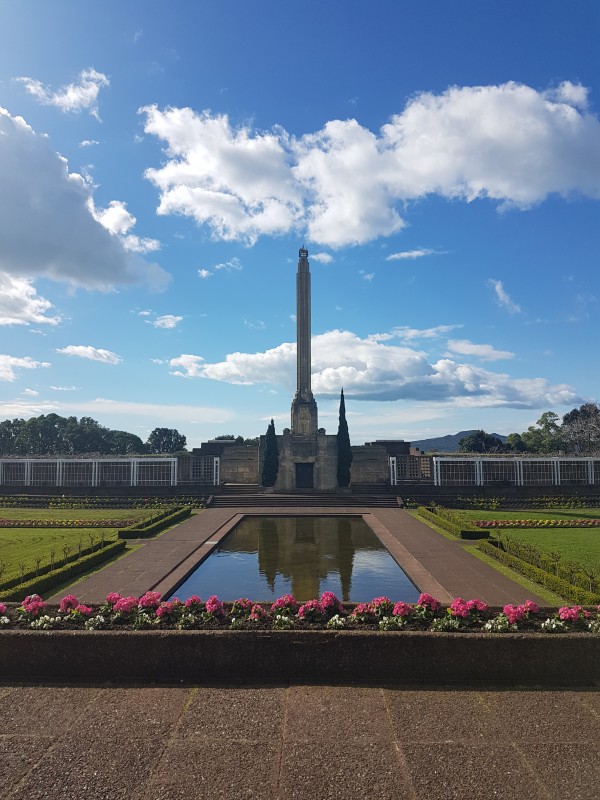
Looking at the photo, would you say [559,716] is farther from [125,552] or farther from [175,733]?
[125,552]

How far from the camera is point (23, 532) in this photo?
2900cm

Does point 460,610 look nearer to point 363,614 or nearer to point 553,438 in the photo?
point 363,614

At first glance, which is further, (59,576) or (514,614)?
(59,576)

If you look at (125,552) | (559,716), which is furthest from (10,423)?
(559,716)

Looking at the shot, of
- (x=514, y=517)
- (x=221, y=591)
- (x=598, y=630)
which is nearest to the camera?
(x=598, y=630)

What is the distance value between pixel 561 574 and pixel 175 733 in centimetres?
1425

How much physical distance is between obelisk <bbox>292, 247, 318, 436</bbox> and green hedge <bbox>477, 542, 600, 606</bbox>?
102 ft

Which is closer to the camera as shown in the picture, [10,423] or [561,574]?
[561,574]

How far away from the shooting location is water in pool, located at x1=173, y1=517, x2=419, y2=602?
1672 centimetres

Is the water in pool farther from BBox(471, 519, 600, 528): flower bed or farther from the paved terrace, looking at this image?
BBox(471, 519, 600, 528): flower bed

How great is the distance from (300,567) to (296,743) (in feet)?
41.6

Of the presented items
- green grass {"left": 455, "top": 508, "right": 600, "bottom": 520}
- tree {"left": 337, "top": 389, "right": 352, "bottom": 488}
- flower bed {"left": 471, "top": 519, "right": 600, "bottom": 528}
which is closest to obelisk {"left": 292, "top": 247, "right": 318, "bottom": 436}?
tree {"left": 337, "top": 389, "right": 352, "bottom": 488}

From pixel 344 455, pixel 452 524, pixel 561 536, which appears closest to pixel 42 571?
pixel 452 524

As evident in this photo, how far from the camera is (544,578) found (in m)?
17.1
